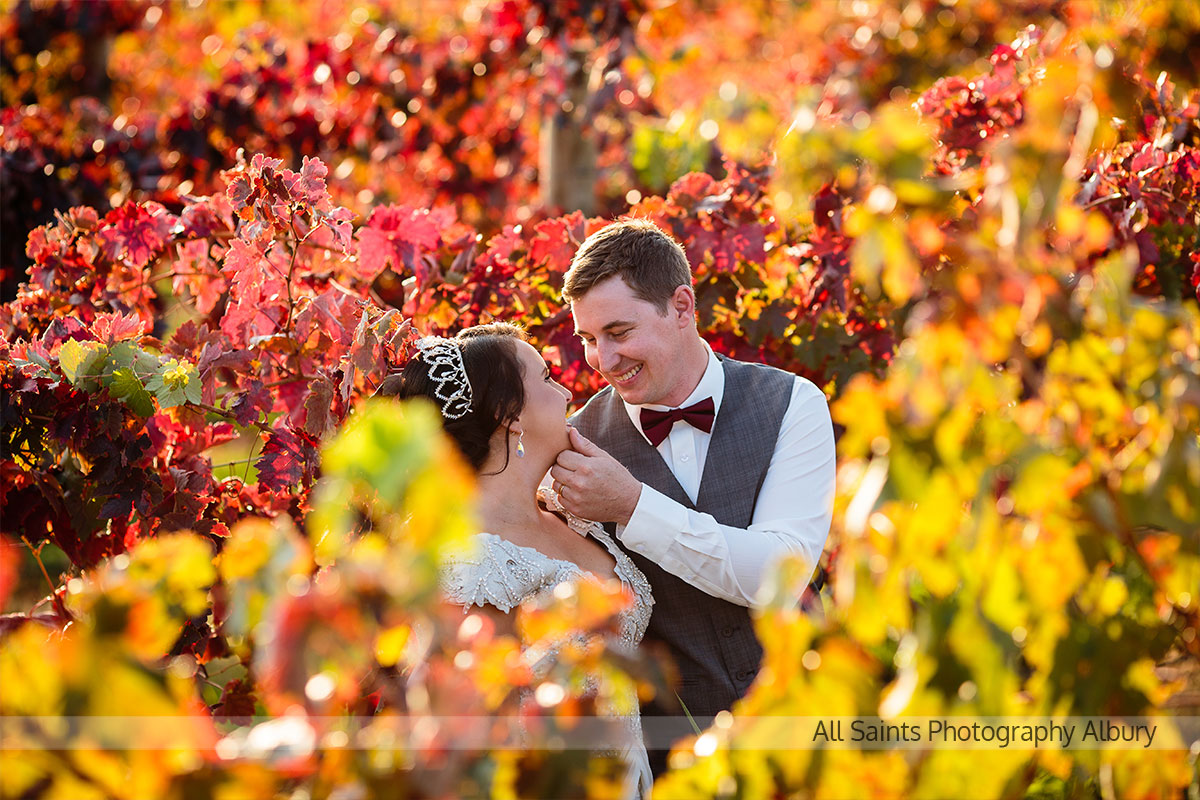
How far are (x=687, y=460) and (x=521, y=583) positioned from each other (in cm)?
74

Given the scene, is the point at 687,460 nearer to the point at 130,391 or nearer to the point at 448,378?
the point at 448,378

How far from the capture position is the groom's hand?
230 cm

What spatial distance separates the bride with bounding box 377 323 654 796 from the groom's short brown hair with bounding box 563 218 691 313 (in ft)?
0.98

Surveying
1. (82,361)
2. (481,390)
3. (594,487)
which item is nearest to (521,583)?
(594,487)

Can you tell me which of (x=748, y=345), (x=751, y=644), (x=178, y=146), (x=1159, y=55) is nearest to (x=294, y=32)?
(x=178, y=146)

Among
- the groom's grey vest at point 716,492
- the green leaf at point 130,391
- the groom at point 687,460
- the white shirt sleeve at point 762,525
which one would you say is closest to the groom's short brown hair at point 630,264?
the groom at point 687,460

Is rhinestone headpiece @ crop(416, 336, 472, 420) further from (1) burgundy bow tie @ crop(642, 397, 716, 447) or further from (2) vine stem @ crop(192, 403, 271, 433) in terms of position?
(1) burgundy bow tie @ crop(642, 397, 716, 447)

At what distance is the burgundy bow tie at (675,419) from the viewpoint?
8.83ft

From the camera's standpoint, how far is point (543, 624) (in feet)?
3.21

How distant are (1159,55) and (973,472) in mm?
661

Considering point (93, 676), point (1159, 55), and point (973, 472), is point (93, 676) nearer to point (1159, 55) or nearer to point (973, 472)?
point (973, 472)

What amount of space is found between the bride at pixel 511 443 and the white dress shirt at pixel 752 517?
169mm

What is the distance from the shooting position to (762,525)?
254cm

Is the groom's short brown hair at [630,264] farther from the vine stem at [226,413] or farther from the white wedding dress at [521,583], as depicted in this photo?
the vine stem at [226,413]
